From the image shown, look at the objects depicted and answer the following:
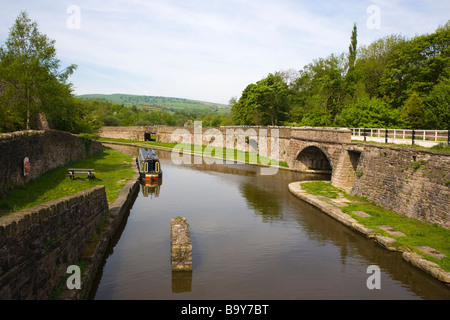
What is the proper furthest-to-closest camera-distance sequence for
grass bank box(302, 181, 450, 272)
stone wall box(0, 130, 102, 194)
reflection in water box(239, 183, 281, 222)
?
reflection in water box(239, 183, 281, 222) < stone wall box(0, 130, 102, 194) < grass bank box(302, 181, 450, 272)

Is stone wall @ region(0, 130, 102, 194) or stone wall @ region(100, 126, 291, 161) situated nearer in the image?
stone wall @ region(0, 130, 102, 194)

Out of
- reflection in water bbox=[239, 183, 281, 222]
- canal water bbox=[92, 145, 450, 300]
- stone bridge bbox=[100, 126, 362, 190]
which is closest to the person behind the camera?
canal water bbox=[92, 145, 450, 300]

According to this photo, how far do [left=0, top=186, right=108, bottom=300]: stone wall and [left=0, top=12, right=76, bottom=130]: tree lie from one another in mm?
15751

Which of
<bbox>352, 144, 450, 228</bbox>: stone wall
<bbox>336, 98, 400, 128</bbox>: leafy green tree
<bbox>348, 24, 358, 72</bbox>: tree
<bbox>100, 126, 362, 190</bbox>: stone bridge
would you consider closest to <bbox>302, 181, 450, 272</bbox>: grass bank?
<bbox>352, 144, 450, 228</bbox>: stone wall

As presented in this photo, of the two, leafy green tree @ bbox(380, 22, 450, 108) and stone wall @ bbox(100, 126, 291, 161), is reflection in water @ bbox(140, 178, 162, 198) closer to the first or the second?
stone wall @ bbox(100, 126, 291, 161)

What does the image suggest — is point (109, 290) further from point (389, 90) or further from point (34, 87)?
point (389, 90)

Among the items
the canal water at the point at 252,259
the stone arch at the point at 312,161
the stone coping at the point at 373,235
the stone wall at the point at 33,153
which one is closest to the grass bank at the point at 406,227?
the stone coping at the point at 373,235

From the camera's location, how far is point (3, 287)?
5.65m

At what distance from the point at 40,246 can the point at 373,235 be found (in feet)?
39.6

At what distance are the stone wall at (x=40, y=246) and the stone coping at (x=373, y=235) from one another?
34.8 ft

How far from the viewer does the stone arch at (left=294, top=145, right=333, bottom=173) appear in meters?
32.3

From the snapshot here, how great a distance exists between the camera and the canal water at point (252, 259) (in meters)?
9.61

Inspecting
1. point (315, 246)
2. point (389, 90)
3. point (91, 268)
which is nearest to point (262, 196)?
point (315, 246)

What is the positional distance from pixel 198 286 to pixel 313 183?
16773 mm
